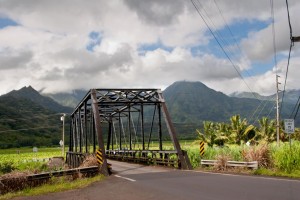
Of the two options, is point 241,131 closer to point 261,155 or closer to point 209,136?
point 209,136

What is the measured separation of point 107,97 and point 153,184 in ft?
37.1

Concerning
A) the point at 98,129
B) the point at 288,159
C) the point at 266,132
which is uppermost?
the point at 98,129

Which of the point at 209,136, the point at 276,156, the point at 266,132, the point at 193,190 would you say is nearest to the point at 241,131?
the point at 209,136

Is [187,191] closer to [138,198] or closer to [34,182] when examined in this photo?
[138,198]

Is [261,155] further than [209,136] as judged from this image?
No

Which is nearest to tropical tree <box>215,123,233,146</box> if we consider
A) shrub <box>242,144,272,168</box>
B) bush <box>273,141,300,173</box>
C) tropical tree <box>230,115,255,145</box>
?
tropical tree <box>230,115,255,145</box>

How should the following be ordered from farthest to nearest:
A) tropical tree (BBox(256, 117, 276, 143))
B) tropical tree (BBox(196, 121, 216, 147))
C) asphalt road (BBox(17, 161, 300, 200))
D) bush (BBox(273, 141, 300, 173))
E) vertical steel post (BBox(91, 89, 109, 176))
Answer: tropical tree (BBox(256, 117, 276, 143)) → tropical tree (BBox(196, 121, 216, 147)) → vertical steel post (BBox(91, 89, 109, 176)) → bush (BBox(273, 141, 300, 173)) → asphalt road (BBox(17, 161, 300, 200))

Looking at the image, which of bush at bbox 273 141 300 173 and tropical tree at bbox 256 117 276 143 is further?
tropical tree at bbox 256 117 276 143

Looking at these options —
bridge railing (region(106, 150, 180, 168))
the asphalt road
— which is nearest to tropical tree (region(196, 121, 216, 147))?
bridge railing (region(106, 150, 180, 168))

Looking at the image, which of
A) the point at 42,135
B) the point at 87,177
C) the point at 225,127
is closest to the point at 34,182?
the point at 87,177

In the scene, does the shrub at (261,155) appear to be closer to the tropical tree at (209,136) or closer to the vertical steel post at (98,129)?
the vertical steel post at (98,129)

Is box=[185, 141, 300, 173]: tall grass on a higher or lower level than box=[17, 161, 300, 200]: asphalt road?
higher

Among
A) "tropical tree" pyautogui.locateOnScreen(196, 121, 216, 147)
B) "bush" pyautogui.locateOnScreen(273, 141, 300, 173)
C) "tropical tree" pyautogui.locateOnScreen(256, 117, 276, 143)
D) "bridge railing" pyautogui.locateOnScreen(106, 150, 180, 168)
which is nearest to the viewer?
"bush" pyautogui.locateOnScreen(273, 141, 300, 173)

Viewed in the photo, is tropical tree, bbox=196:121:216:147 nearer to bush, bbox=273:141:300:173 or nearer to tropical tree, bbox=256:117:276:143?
tropical tree, bbox=256:117:276:143
